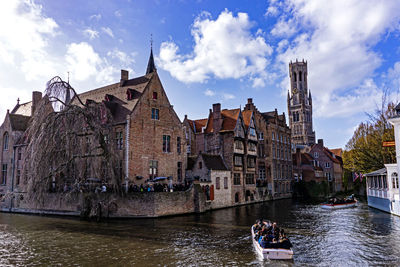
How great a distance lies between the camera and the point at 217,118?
44.6m

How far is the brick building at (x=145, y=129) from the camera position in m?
33.6

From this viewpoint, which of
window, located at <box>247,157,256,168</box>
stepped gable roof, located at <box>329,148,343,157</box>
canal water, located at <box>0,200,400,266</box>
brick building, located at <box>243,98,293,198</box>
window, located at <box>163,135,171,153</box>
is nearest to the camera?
canal water, located at <box>0,200,400,266</box>

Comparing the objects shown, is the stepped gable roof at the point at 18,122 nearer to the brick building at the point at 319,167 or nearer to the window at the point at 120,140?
the window at the point at 120,140

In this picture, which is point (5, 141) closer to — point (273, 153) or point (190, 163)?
point (190, 163)

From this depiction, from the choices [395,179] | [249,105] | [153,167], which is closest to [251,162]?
[249,105]

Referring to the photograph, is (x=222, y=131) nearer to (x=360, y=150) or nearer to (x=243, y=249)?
(x=360, y=150)

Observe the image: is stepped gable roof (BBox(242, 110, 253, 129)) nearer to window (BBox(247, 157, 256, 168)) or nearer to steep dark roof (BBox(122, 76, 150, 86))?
window (BBox(247, 157, 256, 168))

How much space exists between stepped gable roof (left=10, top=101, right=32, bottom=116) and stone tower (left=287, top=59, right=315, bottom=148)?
91.4 meters

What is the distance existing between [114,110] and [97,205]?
11670 mm

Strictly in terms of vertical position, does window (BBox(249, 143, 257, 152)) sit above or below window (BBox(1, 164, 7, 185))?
above

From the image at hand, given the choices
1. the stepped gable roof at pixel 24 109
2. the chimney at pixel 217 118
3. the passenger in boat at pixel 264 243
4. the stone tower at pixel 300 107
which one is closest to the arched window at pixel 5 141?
the stepped gable roof at pixel 24 109

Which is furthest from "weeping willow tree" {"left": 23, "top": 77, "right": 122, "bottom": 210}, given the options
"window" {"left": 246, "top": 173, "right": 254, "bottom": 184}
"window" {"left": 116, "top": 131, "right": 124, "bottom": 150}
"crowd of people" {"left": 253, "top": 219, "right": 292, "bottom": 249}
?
"window" {"left": 246, "top": 173, "right": 254, "bottom": 184}

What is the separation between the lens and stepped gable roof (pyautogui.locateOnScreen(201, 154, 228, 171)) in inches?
1519

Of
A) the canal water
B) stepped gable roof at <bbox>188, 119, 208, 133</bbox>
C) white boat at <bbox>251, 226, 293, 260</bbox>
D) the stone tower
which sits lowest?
the canal water
